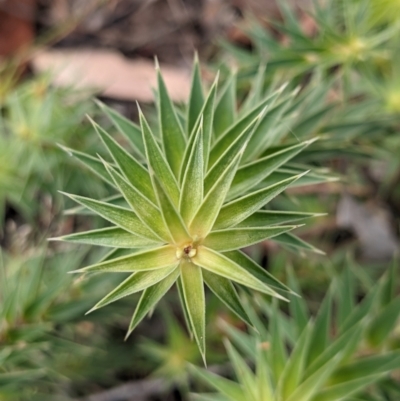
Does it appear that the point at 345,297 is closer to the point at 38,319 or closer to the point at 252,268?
the point at 252,268

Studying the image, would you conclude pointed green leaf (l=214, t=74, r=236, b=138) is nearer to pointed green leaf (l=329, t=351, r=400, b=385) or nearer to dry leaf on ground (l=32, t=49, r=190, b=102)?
pointed green leaf (l=329, t=351, r=400, b=385)

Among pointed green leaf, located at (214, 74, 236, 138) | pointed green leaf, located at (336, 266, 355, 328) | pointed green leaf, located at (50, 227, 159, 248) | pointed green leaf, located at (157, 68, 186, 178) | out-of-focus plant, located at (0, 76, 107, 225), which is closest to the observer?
pointed green leaf, located at (50, 227, 159, 248)

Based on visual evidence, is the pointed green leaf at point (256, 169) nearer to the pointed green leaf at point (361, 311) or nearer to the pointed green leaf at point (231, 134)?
the pointed green leaf at point (231, 134)

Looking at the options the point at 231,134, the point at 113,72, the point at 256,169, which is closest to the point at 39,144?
the point at 231,134

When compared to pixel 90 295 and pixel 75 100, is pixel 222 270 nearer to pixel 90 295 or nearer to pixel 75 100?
pixel 90 295

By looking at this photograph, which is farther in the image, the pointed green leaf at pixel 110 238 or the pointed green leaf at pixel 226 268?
the pointed green leaf at pixel 110 238

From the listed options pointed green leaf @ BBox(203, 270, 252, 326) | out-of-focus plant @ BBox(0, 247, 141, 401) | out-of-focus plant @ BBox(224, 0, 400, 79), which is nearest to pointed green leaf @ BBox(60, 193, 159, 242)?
pointed green leaf @ BBox(203, 270, 252, 326)

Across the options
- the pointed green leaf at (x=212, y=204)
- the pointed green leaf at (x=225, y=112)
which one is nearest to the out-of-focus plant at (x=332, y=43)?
the pointed green leaf at (x=225, y=112)
